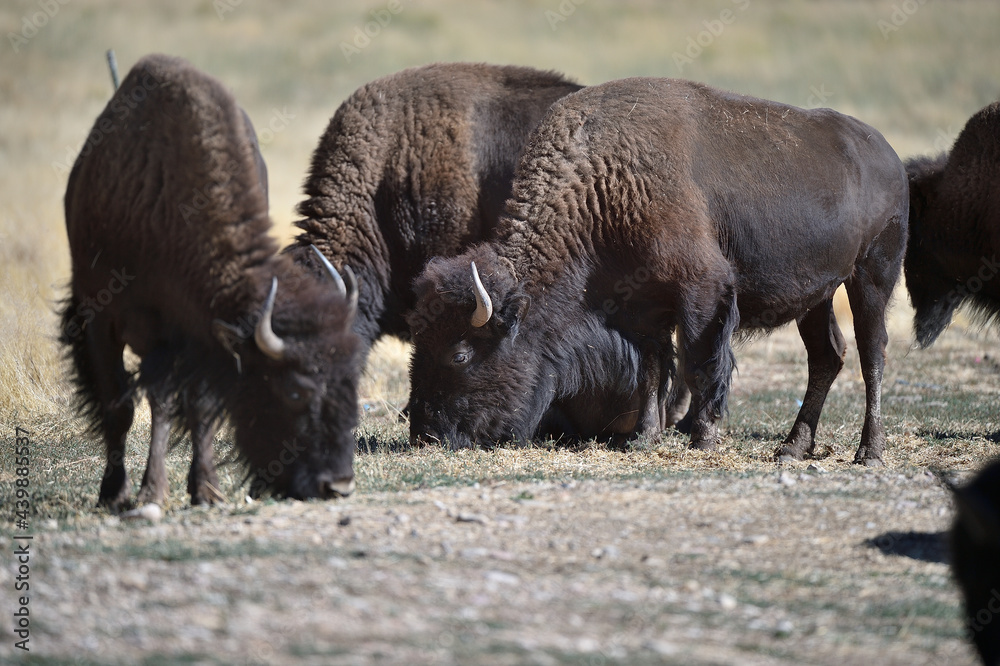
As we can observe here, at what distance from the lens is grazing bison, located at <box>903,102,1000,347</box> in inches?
379

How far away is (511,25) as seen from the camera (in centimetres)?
4878

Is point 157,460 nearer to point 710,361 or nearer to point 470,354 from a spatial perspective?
point 470,354

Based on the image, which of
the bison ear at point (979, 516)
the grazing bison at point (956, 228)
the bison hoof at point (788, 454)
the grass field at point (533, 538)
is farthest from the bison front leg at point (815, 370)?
the bison ear at point (979, 516)

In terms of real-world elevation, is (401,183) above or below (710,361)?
above

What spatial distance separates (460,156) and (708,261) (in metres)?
2.32

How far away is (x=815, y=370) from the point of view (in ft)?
29.1

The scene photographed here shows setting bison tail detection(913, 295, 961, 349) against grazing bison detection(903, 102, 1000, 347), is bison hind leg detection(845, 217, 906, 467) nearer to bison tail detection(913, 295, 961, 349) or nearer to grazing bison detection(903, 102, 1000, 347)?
grazing bison detection(903, 102, 1000, 347)

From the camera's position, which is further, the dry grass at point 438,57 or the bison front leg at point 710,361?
the dry grass at point 438,57

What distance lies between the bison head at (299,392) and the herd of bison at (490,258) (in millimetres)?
12

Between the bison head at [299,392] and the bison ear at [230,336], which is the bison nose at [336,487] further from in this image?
the bison ear at [230,336]

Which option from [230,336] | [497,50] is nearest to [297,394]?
[230,336]

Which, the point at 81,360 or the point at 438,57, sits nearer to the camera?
the point at 81,360

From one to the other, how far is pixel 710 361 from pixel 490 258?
69.7 inches

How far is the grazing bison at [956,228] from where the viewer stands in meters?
9.63
